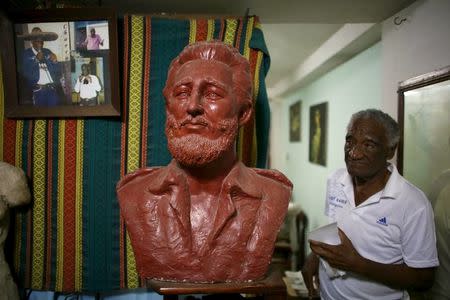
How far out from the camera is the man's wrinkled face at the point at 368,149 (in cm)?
135

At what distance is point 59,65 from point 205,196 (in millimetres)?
1004

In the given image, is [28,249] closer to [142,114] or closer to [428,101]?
[142,114]

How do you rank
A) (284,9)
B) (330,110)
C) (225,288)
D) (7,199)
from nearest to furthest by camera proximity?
1. (225,288)
2. (7,199)
3. (284,9)
4. (330,110)

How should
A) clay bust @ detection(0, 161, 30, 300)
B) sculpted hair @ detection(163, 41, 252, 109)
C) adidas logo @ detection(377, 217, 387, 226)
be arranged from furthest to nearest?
clay bust @ detection(0, 161, 30, 300)
adidas logo @ detection(377, 217, 387, 226)
sculpted hair @ detection(163, 41, 252, 109)

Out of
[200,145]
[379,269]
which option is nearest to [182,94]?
[200,145]

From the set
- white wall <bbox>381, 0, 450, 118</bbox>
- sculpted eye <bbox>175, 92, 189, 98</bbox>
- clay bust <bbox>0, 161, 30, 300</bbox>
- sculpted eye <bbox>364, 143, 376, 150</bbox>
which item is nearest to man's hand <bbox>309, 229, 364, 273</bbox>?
sculpted eye <bbox>364, 143, 376, 150</bbox>

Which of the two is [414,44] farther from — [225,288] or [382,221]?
[225,288]

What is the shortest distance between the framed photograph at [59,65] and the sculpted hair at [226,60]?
49cm

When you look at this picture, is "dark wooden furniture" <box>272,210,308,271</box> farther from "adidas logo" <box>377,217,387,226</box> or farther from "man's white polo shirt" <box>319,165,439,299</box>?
"adidas logo" <box>377,217,387,226</box>

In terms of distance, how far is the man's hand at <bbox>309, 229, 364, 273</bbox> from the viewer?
1.26 m

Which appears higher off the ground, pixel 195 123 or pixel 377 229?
pixel 195 123

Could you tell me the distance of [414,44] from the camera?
64.4 inches

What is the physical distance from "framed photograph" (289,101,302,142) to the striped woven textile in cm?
298

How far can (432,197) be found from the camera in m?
1.57
